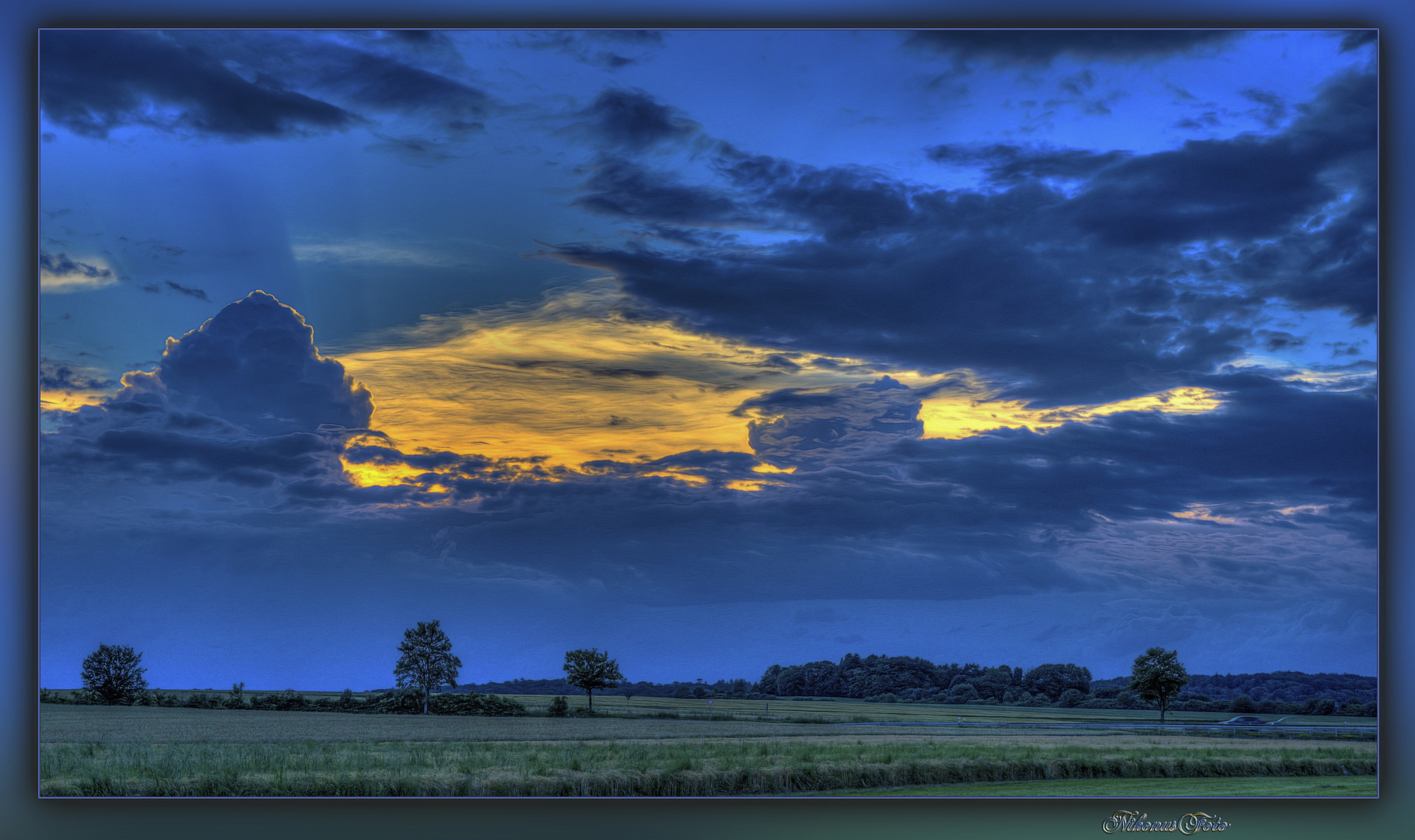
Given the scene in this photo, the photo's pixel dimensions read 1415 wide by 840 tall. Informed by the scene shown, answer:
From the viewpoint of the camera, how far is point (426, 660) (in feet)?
33.5

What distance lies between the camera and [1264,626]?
33.1 feet

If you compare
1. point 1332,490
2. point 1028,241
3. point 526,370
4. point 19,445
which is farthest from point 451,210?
point 1332,490

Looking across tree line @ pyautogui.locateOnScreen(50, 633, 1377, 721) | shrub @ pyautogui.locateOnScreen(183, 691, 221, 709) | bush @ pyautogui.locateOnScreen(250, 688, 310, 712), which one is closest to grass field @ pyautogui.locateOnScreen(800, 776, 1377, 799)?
tree line @ pyautogui.locateOnScreen(50, 633, 1377, 721)

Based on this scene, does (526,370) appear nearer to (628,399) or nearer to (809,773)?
(628,399)

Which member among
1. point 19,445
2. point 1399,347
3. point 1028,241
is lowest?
point 19,445

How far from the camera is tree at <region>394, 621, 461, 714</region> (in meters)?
10.1

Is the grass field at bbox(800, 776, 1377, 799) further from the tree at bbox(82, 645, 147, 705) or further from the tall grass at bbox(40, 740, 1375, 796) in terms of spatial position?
the tree at bbox(82, 645, 147, 705)

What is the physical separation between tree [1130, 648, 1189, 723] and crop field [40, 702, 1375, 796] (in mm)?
710

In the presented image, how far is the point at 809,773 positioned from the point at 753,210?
6.96 metres

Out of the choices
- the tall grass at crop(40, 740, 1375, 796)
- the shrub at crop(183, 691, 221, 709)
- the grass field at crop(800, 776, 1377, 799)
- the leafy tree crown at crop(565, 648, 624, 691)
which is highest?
the leafy tree crown at crop(565, 648, 624, 691)

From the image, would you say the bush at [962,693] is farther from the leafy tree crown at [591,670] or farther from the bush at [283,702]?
the bush at [283,702]

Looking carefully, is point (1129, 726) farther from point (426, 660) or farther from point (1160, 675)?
point (426, 660)

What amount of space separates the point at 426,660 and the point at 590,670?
206 cm

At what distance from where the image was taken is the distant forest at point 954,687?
1034cm
